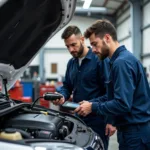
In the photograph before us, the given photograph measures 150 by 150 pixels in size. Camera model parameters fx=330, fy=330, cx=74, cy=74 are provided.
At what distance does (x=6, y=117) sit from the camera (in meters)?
2.33

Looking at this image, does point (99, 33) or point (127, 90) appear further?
point (99, 33)


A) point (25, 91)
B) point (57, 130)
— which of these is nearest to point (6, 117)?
point (57, 130)

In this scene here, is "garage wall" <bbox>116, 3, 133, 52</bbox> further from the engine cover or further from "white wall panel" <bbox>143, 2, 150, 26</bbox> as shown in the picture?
the engine cover

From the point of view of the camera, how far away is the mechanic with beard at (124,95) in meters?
2.22

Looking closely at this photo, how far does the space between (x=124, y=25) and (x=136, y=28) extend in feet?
9.00

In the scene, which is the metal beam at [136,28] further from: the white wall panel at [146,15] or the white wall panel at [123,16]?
the white wall panel at [123,16]

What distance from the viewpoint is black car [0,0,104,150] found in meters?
1.87

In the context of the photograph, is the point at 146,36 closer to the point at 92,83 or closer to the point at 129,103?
the point at 92,83

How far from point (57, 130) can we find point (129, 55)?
72cm

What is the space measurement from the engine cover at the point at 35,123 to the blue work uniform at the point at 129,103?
0.37 meters

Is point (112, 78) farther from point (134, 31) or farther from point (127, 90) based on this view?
point (134, 31)

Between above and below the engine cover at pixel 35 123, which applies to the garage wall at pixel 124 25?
above

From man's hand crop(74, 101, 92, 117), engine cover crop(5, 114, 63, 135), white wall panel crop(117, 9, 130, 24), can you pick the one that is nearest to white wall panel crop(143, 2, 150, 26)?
white wall panel crop(117, 9, 130, 24)

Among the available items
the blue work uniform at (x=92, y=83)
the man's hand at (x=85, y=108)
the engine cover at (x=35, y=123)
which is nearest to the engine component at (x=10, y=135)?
the engine cover at (x=35, y=123)
